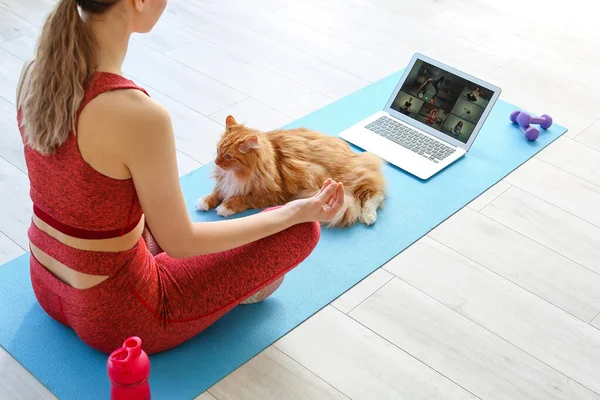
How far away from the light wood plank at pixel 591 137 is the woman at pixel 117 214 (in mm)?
1442

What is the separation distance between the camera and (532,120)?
2738 millimetres

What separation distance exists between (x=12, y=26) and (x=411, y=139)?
1.80 meters

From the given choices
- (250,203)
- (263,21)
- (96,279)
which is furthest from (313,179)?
(263,21)

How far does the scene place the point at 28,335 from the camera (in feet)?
5.68

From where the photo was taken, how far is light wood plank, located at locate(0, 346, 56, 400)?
1.58 meters

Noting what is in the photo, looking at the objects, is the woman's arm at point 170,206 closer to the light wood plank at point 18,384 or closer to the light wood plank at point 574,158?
the light wood plank at point 18,384

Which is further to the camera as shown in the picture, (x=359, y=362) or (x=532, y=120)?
(x=532, y=120)

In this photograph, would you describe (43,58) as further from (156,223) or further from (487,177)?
(487,177)

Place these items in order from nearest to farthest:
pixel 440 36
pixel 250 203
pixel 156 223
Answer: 1. pixel 156 223
2. pixel 250 203
3. pixel 440 36

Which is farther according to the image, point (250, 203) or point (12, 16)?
point (12, 16)

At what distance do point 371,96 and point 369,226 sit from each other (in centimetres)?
83

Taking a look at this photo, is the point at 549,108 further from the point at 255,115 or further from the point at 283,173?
the point at 283,173

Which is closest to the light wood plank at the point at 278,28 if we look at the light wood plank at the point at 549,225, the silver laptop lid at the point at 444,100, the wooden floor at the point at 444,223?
the wooden floor at the point at 444,223

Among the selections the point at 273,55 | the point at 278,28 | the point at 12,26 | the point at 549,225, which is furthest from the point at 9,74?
the point at 549,225
